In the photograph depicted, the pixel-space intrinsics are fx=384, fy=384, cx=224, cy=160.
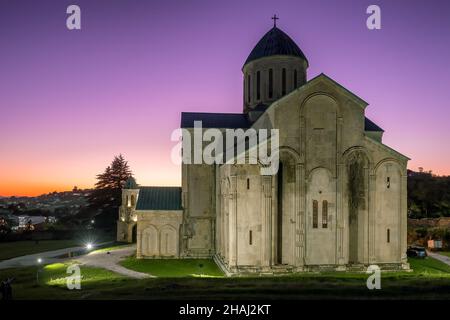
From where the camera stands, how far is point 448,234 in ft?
112

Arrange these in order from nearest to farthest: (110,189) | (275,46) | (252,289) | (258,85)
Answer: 1. (252,289)
2. (275,46)
3. (258,85)
4. (110,189)

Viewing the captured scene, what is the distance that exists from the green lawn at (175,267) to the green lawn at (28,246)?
12.3m

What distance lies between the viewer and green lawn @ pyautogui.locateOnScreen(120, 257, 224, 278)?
75.8 feet

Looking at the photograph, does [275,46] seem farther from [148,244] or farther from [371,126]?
[148,244]

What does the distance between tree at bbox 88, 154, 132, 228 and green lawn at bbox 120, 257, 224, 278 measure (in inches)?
1056

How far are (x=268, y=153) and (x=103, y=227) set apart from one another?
3641 cm

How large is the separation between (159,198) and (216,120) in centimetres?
774

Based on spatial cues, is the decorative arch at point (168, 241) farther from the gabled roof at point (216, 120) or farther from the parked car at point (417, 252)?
the parked car at point (417, 252)

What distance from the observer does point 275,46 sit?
98.2 ft

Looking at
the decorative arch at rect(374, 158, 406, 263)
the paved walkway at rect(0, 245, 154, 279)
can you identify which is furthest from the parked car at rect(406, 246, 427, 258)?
the paved walkway at rect(0, 245, 154, 279)

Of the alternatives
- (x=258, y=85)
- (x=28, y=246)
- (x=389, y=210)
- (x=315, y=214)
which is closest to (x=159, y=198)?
(x=258, y=85)

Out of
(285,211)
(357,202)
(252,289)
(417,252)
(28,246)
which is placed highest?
(357,202)

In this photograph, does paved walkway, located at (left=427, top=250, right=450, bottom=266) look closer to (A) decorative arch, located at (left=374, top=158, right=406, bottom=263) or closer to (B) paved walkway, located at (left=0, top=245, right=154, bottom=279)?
(A) decorative arch, located at (left=374, top=158, right=406, bottom=263)

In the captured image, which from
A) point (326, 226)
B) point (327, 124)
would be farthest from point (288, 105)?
point (326, 226)
